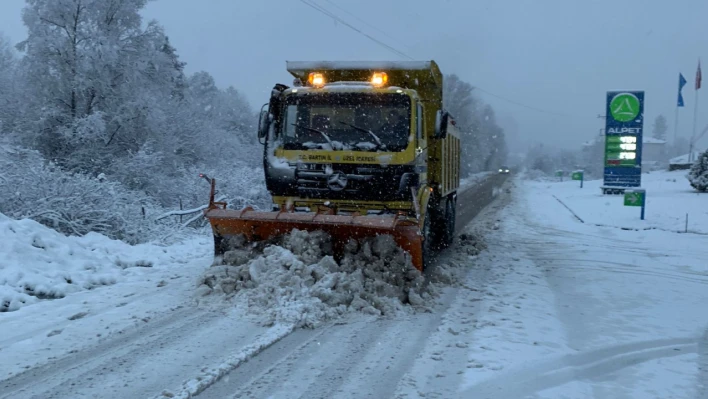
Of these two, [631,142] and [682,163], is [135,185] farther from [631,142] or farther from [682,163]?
[682,163]

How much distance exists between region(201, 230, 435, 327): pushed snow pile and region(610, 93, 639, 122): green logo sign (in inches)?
989

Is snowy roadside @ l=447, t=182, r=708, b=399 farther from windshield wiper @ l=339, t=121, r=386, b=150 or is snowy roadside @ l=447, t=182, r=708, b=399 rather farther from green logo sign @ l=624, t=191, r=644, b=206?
green logo sign @ l=624, t=191, r=644, b=206

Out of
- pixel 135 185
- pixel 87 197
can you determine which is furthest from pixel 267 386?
pixel 135 185

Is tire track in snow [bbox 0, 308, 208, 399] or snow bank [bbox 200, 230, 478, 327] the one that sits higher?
snow bank [bbox 200, 230, 478, 327]

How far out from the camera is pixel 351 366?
4.58m

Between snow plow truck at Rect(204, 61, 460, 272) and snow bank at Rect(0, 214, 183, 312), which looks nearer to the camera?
snow bank at Rect(0, 214, 183, 312)

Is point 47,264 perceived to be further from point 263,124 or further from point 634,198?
point 634,198

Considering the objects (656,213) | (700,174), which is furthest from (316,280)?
(700,174)

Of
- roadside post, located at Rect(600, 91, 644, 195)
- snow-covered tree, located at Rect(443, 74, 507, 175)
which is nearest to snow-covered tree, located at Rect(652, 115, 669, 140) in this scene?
snow-covered tree, located at Rect(443, 74, 507, 175)

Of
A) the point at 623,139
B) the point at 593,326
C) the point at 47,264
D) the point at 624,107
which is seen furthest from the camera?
the point at 624,107

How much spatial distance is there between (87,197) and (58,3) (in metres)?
11.8

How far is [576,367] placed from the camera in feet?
15.3

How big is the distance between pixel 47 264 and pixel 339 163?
12.8 feet

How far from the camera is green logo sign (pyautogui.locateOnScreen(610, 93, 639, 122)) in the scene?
28.0 meters
